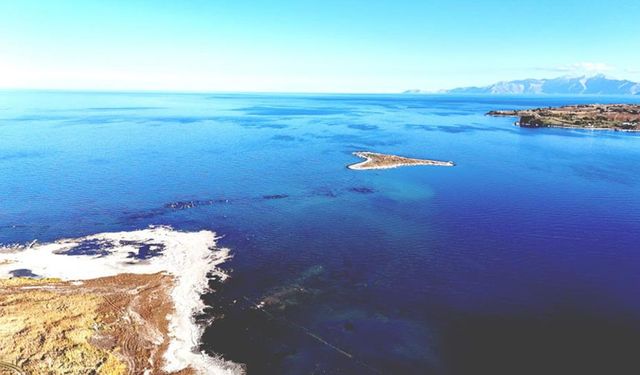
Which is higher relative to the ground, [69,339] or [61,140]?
[61,140]

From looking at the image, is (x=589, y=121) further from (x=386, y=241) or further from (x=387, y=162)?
(x=386, y=241)

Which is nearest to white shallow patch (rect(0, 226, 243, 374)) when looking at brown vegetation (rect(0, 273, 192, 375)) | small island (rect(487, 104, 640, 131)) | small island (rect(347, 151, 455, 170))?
brown vegetation (rect(0, 273, 192, 375))

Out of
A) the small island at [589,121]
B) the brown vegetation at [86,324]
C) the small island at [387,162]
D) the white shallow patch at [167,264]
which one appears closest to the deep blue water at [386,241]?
the white shallow patch at [167,264]

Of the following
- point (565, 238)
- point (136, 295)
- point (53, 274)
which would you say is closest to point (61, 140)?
Answer: point (53, 274)

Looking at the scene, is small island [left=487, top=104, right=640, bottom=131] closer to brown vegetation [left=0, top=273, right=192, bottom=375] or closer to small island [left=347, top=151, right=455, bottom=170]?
small island [left=347, top=151, right=455, bottom=170]

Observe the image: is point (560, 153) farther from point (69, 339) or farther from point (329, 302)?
point (69, 339)

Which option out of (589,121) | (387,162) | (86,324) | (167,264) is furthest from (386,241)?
(589,121)
